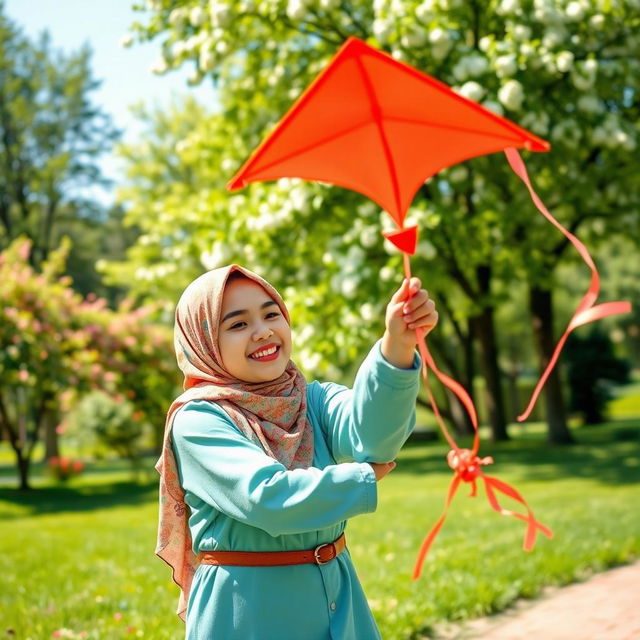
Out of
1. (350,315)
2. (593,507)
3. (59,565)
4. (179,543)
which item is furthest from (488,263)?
(179,543)

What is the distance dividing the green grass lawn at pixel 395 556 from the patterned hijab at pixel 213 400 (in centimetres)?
221

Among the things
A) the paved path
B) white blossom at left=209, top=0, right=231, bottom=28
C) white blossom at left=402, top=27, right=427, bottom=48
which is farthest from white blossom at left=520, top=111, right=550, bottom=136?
the paved path

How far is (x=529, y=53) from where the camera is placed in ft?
33.6

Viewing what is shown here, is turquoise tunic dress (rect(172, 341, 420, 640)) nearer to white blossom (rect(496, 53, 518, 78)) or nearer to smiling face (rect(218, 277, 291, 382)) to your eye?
smiling face (rect(218, 277, 291, 382))

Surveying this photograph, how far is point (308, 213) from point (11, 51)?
25.2 meters

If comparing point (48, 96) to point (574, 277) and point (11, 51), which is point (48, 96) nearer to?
point (11, 51)

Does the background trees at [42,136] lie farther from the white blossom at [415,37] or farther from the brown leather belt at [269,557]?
the brown leather belt at [269,557]

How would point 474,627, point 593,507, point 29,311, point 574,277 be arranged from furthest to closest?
point 574,277 < point 29,311 < point 593,507 < point 474,627

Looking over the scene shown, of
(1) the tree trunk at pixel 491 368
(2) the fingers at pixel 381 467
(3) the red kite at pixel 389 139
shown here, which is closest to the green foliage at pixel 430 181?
(1) the tree trunk at pixel 491 368

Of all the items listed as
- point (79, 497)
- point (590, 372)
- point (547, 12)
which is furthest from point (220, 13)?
Result: point (590, 372)

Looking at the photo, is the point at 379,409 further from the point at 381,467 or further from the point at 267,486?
the point at 267,486

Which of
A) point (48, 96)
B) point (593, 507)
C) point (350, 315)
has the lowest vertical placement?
point (593, 507)

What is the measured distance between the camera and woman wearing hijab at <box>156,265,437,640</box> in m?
2.03

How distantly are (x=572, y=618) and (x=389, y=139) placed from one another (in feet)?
12.1
